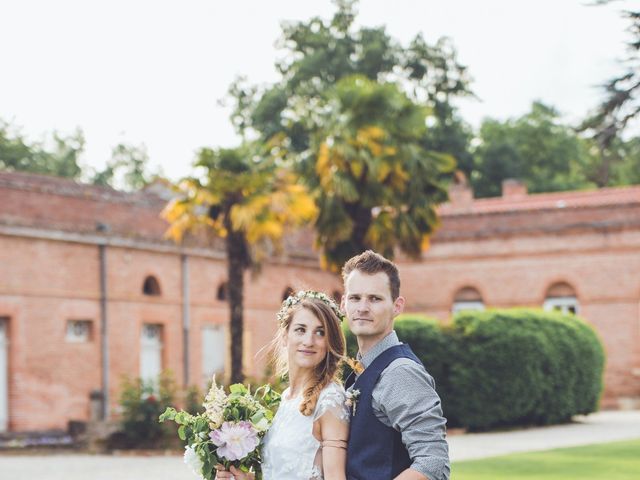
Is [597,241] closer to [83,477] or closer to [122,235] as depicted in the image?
[122,235]

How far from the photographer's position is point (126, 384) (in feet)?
78.2

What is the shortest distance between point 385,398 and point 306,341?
0.59 meters

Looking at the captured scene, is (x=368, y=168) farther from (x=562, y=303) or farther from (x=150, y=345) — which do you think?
(x=562, y=303)

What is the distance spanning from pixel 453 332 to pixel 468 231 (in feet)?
42.7

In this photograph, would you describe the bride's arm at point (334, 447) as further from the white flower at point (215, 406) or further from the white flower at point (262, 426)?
the white flower at point (215, 406)

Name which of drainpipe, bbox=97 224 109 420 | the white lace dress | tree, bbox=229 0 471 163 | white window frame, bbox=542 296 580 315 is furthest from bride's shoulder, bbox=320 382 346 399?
tree, bbox=229 0 471 163

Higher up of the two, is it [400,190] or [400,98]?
[400,98]

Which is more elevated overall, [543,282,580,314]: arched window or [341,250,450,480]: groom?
[543,282,580,314]: arched window

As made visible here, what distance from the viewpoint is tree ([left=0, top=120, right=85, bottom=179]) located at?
181 ft

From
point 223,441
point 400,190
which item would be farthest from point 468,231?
point 223,441

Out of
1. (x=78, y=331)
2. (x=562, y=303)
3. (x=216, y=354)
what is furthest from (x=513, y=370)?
(x=562, y=303)

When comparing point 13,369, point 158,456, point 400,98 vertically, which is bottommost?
point 158,456

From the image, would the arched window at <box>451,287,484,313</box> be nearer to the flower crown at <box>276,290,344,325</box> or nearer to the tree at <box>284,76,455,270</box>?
the tree at <box>284,76,455,270</box>

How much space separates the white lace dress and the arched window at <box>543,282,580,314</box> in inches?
1263
